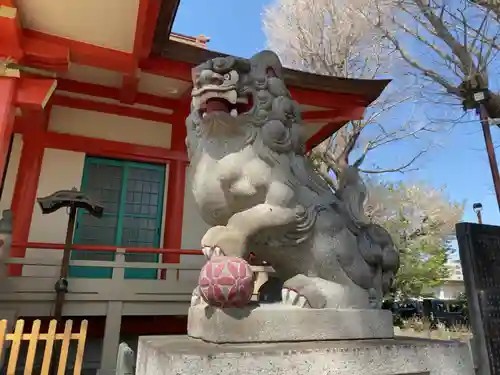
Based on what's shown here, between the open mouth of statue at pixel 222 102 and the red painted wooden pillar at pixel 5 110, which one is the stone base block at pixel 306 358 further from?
the red painted wooden pillar at pixel 5 110

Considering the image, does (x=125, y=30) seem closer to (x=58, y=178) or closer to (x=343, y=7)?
(x=58, y=178)

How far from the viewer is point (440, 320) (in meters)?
11.9

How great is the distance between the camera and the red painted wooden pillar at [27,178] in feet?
16.2

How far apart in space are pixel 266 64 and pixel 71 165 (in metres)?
4.45

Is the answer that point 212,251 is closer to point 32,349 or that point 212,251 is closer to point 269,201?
point 269,201

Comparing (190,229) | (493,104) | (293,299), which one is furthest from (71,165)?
(493,104)

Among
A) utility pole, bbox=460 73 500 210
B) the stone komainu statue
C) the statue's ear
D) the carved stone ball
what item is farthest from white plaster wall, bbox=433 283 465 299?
the carved stone ball

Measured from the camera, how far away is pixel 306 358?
1.38 m

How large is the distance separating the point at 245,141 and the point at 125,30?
3.27m

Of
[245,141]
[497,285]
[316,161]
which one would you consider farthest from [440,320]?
[245,141]

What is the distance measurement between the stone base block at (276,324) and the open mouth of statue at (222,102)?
35.3 inches

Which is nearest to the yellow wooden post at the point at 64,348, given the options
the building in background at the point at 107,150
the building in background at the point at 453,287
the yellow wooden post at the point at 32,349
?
the yellow wooden post at the point at 32,349

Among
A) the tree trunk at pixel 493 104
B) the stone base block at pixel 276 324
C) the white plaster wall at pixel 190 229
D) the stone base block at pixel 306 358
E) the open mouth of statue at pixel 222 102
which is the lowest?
the stone base block at pixel 306 358

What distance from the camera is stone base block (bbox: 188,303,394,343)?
1.46 meters
